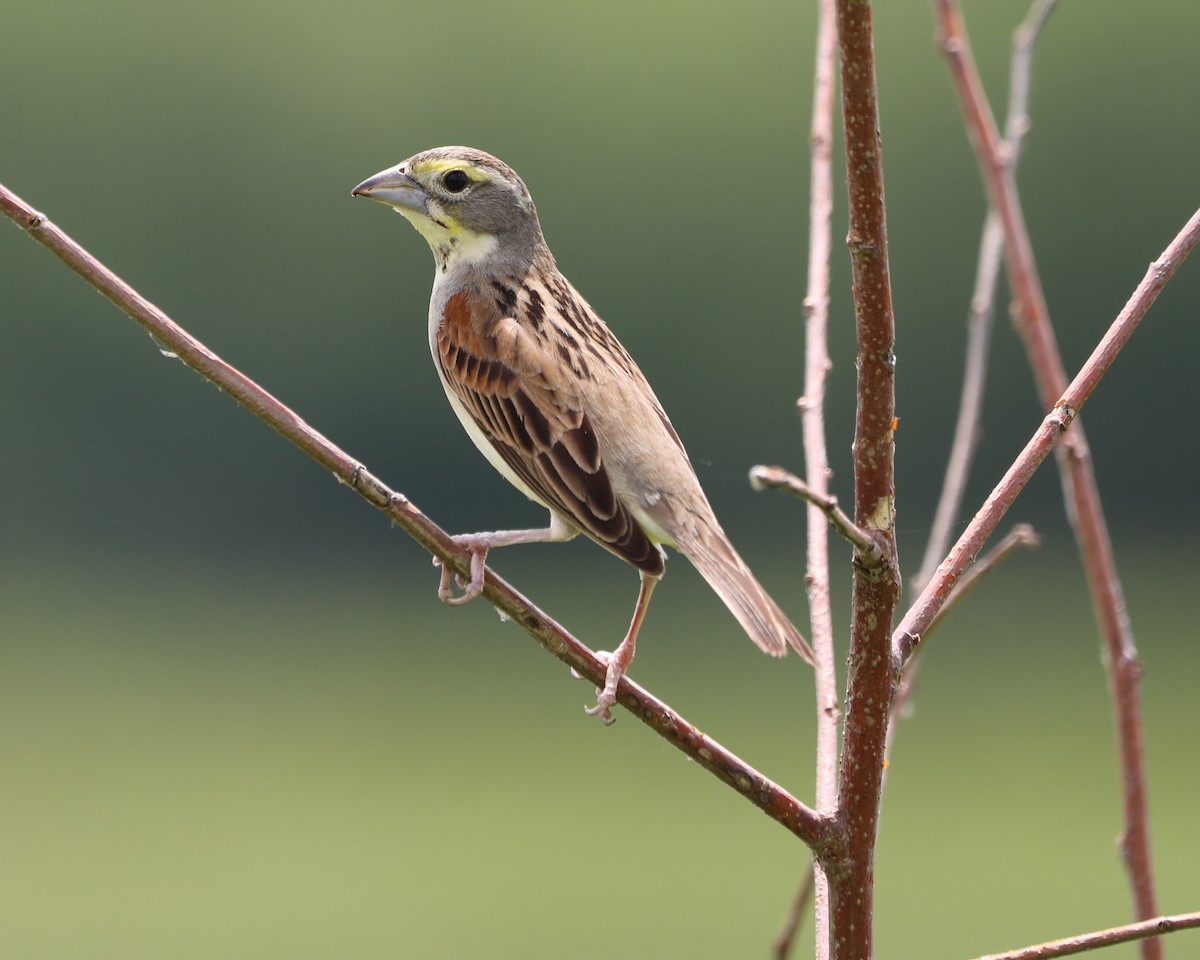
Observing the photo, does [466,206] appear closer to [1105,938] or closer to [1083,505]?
[1083,505]

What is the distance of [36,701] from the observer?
3262 cm

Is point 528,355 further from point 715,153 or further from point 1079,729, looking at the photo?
point 1079,729

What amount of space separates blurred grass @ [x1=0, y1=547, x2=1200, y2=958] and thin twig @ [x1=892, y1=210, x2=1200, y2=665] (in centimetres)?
1811

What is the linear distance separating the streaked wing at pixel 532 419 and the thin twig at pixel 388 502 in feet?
3.33

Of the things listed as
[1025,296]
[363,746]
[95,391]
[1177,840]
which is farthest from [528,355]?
[363,746]

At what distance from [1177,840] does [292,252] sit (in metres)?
16.0

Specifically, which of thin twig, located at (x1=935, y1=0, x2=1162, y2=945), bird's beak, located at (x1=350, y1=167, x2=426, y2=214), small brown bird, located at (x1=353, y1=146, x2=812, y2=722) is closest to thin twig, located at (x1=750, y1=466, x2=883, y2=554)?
thin twig, located at (x1=935, y1=0, x2=1162, y2=945)

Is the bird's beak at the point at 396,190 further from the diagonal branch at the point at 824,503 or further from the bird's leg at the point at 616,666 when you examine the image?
the diagonal branch at the point at 824,503

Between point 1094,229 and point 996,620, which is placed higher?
point 1094,229

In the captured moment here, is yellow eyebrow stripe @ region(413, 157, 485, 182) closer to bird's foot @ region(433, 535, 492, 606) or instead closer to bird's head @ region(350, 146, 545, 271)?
bird's head @ region(350, 146, 545, 271)

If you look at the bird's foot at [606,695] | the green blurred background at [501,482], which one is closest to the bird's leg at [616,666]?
the bird's foot at [606,695]

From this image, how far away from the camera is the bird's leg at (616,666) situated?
2594 mm

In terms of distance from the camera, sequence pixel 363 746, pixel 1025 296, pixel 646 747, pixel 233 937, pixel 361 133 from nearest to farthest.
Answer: pixel 1025 296
pixel 233 937
pixel 361 133
pixel 646 747
pixel 363 746

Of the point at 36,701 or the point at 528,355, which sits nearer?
the point at 528,355
